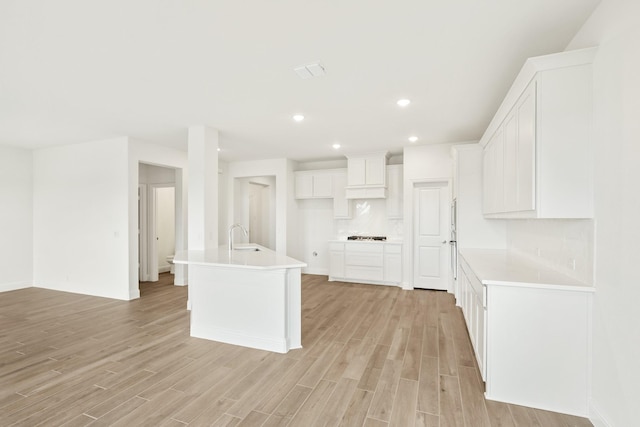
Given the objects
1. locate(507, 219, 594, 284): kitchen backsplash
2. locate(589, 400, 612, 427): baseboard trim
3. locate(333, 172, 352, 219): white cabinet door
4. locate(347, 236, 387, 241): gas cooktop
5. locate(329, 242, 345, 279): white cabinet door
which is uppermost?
locate(333, 172, 352, 219): white cabinet door

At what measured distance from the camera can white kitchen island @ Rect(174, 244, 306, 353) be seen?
3.18 metres

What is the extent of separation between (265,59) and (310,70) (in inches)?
16.4

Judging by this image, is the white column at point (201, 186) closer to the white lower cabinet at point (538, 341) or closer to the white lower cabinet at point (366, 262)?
the white lower cabinet at point (366, 262)

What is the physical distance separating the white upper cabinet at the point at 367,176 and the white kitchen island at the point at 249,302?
128 inches

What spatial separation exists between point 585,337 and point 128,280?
19.3ft

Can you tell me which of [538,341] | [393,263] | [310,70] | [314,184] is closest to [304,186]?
[314,184]

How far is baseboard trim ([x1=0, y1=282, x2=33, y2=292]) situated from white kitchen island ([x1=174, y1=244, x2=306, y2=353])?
4.75 m

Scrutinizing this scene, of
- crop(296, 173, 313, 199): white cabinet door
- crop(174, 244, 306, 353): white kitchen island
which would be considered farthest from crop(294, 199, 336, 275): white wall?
crop(174, 244, 306, 353): white kitchen island

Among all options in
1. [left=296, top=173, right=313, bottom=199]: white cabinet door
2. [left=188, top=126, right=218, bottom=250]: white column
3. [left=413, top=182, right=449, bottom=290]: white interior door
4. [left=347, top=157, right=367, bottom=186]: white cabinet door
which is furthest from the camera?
[left=296, top=173, right=313, bottom=199]: white cabinet door

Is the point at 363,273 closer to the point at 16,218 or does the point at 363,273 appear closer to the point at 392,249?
the point at 392,249

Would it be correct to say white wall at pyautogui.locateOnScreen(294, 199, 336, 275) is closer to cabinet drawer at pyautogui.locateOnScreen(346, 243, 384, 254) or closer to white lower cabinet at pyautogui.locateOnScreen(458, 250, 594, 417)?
cabinet drawer at pyautogui.locateOnScreen(346, 243, 384, 254)

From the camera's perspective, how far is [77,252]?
561 cm

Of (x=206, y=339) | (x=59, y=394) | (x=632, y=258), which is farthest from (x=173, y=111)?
(x=632, y=258)

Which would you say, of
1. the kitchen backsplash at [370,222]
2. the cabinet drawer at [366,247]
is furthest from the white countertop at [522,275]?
the kitchen backsplash at [370,222]
